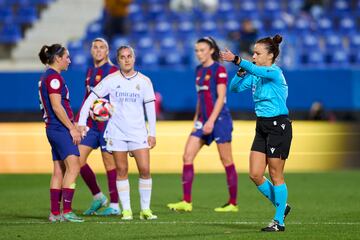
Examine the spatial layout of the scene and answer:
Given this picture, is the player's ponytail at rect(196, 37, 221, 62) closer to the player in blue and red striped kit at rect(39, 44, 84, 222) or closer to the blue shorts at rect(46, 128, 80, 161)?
the player in blue and red striped kit at rect(39, 44, 84, 222)

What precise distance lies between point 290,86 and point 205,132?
928cm

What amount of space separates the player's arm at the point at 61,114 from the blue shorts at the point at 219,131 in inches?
99.8

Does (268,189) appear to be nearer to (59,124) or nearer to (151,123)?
(151,123)

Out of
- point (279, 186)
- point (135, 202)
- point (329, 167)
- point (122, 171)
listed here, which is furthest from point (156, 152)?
point (279, 186)

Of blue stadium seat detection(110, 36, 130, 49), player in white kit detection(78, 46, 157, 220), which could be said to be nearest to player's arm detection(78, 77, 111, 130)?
player in white kit detection(78, 46, 157, 220)

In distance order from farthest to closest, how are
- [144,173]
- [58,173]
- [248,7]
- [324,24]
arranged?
[248,7]
[324,24]
[58,173]
[144,173]

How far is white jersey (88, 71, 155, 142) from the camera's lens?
10.9 m

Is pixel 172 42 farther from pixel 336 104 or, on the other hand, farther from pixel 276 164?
pixel 276 164

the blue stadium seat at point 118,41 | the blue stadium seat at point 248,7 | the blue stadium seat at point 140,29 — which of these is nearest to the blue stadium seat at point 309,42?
the blue stadium seat at point 248,7

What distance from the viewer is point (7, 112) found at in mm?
22766

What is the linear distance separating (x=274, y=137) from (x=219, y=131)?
307cm

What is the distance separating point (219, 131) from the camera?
41.9 feet

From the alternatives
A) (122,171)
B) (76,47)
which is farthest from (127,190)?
(76,47)

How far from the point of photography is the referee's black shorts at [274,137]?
9.71 m
